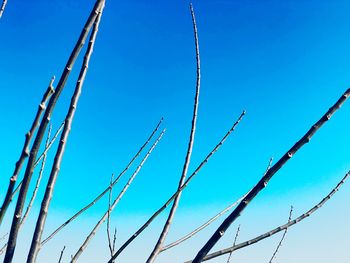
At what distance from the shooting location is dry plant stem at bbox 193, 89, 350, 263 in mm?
1318

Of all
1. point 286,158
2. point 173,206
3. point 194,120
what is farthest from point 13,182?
point 194,120

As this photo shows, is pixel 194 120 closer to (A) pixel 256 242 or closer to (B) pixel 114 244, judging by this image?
(A) pixel 256 242

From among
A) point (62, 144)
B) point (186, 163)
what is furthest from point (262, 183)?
point (186, 163)

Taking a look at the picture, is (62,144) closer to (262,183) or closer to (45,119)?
(45,119)

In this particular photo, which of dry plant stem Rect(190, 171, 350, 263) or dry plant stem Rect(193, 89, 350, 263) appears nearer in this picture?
dry plant stem Rect(193, 89, 350, 263)

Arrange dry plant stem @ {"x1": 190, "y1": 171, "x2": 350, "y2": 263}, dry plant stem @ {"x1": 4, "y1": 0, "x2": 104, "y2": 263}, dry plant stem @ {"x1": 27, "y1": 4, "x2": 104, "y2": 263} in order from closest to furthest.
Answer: dry plant stem @ {"x1": 4, "y1": 0, "x2": 104, "y2": 263} → dry plant stem @ {"x1": 27, "y1": 4, "x2": 104, "y2": 263} → dry plant stem @ {"x1": 190, "y1": 171, "x2": 350, "y2": 263}

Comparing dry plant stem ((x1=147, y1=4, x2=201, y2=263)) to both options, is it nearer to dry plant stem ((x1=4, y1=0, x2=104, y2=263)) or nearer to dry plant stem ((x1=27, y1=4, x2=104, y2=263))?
dry plant stem ((x1=27, y1=4, x2=104, y2=263))

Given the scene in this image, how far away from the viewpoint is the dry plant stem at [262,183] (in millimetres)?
1318

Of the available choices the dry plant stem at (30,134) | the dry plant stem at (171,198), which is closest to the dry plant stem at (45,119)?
the dry plant stem at (30,134)

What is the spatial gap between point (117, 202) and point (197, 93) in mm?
839

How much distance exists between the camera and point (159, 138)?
2877 mm

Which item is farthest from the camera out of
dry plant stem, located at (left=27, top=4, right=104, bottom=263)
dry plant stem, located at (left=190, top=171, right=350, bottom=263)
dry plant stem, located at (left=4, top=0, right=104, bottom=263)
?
dry plant stem, located at (left=190, top=171, right=350, bottom=263)

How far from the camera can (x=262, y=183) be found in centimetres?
134

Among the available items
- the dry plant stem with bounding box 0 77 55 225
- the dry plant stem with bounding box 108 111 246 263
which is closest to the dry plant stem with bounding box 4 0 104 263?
the dry plant stem with bounding box 0 77 55 225
